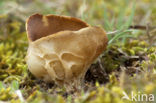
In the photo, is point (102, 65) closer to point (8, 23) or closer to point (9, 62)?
point (9, 62)

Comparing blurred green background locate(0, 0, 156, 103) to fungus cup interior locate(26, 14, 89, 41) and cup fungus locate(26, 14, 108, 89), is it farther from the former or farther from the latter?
fungus cup interior locate(26, 14, 89, 41)

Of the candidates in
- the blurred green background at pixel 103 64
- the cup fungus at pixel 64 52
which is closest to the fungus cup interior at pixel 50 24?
the cup fungus at pixel 64 52

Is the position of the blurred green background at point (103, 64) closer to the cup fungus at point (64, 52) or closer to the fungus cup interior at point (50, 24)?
the cup fungus at point (64, 52)

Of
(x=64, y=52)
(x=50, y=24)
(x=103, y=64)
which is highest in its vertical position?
(x=50, y=24)

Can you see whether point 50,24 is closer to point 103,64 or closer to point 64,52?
point 64,52

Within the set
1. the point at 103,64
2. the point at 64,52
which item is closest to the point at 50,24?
the point at 64,52

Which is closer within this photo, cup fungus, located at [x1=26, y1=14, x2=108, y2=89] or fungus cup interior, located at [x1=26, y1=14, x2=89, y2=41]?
cup fungus, located at [x1=26, y1=14, x2=108, y2=89]

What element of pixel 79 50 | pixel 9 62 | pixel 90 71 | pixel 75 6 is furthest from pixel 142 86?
pixel 75 6

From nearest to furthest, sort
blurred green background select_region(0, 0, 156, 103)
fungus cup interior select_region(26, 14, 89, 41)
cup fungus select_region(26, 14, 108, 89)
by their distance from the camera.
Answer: blurred green background select_region(0, 0, 156, 103), cup fungus select_region(26, 14, 108, 89), fungus cup interior select_region(26, 14, 89, 41)

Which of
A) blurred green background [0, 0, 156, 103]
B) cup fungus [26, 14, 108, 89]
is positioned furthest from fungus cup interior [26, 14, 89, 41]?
blurred green background [0, 0, 156, 103]
